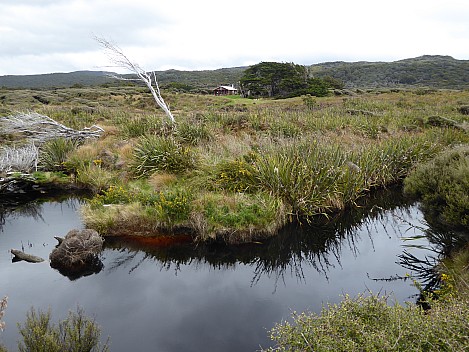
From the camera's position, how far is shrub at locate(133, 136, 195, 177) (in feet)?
35.3

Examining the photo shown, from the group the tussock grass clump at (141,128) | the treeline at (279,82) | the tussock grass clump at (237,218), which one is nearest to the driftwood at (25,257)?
the tussock grass clump at (237,218)

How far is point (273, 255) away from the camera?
735 centimetres

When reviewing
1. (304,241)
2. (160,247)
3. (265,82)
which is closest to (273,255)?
(304,241)

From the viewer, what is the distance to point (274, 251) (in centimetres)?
748

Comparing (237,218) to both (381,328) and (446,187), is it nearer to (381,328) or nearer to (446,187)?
(446,187)

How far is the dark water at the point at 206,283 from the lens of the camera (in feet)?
16.8

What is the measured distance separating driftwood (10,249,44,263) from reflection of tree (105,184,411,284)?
52.9 inches

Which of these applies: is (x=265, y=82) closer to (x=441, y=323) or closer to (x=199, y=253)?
(x=199, y=253)

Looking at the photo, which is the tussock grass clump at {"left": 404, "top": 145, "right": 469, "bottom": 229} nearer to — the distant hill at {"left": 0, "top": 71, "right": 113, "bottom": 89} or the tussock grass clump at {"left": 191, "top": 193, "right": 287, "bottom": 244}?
the tussock grass clump at {"left": 191, "top": 193, "right": 287, "bottom": 244}

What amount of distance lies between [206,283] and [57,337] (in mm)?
2742

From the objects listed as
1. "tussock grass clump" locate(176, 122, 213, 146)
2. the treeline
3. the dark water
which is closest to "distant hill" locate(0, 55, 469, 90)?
the treeline

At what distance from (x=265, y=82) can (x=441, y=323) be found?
51058mm

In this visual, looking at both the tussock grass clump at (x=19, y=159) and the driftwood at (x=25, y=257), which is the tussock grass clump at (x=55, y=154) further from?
the driftwood at (x=25, y=257)

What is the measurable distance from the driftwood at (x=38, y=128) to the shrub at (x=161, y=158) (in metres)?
4.72
